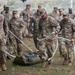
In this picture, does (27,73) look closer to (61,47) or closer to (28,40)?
(61,47)

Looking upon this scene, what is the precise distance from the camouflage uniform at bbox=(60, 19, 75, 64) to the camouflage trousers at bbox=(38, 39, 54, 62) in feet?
1.99

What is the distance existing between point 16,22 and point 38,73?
2828mm

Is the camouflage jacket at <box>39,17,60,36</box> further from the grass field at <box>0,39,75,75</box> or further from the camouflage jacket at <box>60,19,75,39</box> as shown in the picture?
the grass field at <box>0,39,75,75</box>

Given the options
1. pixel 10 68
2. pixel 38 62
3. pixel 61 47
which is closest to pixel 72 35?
pixel 61 47

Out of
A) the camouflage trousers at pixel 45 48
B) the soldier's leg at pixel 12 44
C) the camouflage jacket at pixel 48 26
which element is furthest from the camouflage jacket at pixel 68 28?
the soldier's leg at pixel 12 44

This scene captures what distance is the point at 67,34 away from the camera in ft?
42.4

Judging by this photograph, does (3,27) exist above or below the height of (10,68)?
above

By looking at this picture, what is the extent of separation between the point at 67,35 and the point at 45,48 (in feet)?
3.07

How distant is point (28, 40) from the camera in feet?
68.3

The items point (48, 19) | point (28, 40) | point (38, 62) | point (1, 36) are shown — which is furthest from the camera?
point (28, 40)

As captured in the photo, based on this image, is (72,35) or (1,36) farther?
(72,35)

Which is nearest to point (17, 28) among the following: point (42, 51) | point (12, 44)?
point (12, 44)

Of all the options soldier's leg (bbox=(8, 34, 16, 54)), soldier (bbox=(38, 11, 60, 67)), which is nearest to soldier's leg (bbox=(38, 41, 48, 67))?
soldier (bbox=(38, 11, 60, 67))

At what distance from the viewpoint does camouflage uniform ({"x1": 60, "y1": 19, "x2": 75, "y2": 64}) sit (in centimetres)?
1288
